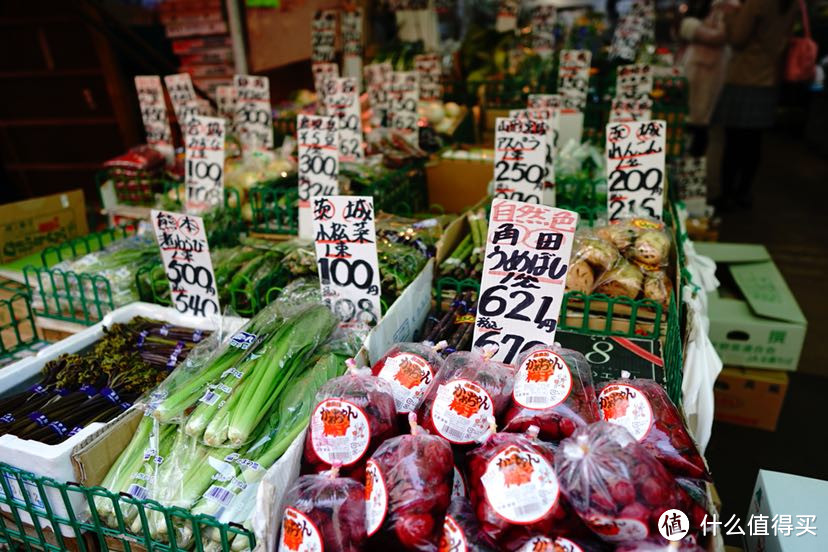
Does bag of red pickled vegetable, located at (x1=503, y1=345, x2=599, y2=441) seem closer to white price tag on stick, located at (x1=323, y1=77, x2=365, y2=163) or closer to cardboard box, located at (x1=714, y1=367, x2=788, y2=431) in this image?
cardboard box, located at (x1=714, y1=367, x2=788, y2=431)

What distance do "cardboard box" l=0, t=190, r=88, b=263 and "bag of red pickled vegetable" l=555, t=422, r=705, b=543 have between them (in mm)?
3837

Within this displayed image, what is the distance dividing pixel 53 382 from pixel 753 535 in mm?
2639

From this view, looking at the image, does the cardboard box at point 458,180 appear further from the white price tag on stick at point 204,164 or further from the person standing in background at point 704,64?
the person standing in background at point 704,64

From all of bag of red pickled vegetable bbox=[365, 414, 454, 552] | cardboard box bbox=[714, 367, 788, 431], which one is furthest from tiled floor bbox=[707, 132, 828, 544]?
bag of red pickled vegetable bbox=[365, 414, 454, 552]

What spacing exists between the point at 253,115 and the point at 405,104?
1235 millimetres

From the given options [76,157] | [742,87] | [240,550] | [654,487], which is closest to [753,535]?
[654,487]

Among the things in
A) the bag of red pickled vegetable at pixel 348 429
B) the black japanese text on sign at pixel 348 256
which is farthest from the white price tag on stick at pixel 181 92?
the bag of red pickled vegetable at pixel 348 429

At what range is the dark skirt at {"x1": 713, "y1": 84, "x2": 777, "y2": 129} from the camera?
7352mm

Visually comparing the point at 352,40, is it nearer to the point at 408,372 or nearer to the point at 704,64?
the point at 704,64

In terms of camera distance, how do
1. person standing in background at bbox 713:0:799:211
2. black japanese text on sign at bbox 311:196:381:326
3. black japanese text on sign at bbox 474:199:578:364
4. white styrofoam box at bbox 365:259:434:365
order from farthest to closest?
person standing in background at bbox 713:0:799:211
black japanese text on sign at bbox 311:196:381:326
white styrofoam box at bbox 365:259:434:365
black japanese text on sign at bbox 474:199:578:364

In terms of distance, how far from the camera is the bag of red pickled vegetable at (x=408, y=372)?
1.77 metres

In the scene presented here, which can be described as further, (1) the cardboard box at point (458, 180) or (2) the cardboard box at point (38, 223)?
(1) the cardboard box at point (458, 180)

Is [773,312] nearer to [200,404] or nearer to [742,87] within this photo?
[200,404]

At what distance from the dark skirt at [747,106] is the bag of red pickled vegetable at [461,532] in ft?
25.8
